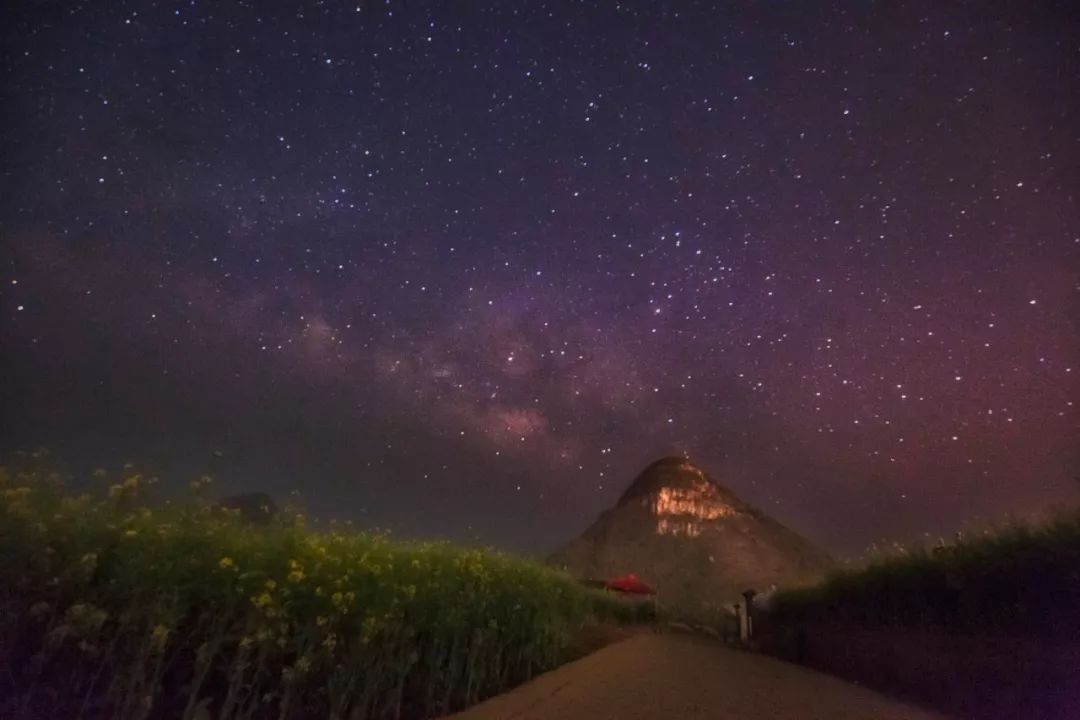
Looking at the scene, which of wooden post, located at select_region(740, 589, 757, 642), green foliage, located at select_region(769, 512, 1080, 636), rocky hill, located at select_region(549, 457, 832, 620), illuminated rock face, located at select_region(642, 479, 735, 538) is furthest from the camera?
illuminated rock face, located at select_region(642, 479, 735, 538)

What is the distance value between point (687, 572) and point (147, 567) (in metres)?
68.9

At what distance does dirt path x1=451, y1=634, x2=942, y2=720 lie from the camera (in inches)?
298

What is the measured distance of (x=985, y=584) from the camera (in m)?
9.49

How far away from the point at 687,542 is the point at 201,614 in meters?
80.1

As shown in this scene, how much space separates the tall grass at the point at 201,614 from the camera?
471 cm

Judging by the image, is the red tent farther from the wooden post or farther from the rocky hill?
the rocky hill

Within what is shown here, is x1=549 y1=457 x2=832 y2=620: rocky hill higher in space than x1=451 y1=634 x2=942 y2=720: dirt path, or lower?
higher

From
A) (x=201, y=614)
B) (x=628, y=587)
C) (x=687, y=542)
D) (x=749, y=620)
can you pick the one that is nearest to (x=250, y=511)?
(x=201, y=614)

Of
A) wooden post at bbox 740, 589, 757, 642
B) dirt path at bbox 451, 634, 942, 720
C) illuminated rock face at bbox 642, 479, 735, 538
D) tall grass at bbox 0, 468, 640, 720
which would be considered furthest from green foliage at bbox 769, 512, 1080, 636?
illuminated rock face at bbox 642, 479, 735, 538

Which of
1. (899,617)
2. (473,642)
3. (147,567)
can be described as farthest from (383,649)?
(899,617)

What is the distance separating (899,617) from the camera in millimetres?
12273

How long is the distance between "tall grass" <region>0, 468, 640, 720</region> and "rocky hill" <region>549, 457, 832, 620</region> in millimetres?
48164

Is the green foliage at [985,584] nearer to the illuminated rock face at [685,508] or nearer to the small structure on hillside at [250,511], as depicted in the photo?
the small structure on hillside at [250,511]

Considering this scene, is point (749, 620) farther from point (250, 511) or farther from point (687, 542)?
point (687, 542)
